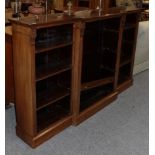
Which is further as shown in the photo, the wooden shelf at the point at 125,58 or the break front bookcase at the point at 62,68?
the wooden shelf at the point at 125,58

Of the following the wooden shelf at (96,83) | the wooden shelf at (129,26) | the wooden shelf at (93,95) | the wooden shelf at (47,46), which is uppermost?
the wooden shelf at (129,26)

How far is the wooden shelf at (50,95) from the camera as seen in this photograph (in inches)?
83.3

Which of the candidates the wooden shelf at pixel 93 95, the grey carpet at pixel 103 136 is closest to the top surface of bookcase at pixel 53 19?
the wooden shelf at pixel 93 95

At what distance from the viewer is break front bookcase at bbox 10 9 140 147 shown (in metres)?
1.89

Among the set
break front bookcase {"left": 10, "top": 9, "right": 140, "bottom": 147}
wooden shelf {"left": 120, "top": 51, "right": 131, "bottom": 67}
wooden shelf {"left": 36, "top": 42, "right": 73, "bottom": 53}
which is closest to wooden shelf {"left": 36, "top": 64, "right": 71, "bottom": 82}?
break front bookcase {"left": 10, "top": 9, "right": 140, "bottom": 147}

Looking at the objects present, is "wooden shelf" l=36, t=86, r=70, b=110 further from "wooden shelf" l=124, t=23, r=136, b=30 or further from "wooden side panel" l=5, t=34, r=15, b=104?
"wooden shelf" l=124, t=23, r=136, b=30

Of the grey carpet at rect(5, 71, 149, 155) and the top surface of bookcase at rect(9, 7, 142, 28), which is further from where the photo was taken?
the grey carpet at rect(5, 71, 149, 155)

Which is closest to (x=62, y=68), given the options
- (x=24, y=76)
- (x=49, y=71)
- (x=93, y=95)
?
(x=49, y=71)

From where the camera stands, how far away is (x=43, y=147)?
82.0 inches

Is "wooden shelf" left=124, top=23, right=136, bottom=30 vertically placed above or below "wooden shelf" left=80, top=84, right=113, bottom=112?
above

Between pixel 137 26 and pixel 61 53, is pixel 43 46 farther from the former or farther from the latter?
pixel 137 26

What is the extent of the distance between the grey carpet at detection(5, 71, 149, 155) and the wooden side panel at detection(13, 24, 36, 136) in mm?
184

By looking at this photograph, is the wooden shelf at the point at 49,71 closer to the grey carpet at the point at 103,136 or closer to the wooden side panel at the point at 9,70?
the wooden side panel at the point at 9,70
